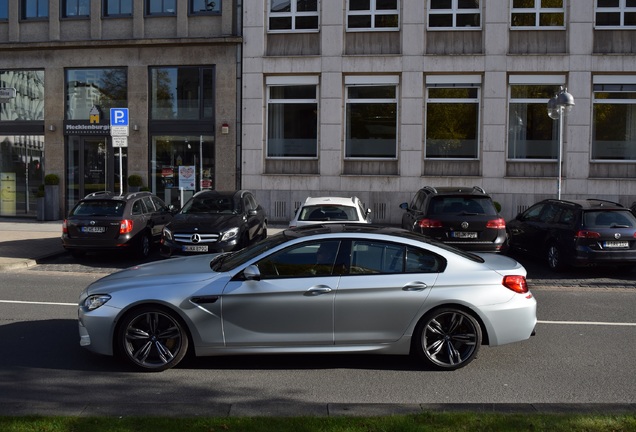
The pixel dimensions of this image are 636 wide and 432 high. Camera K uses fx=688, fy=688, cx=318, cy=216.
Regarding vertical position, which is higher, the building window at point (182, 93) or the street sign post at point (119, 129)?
the building window at point (182, 93)

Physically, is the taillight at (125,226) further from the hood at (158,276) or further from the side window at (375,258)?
the side window at (375,258)

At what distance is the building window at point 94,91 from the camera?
24.3m

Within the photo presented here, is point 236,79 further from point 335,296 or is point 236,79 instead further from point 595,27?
point 335,296

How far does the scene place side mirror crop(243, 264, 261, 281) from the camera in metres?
6.52

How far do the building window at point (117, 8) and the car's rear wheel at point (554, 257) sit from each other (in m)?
17.1

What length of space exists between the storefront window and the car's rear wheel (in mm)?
13027

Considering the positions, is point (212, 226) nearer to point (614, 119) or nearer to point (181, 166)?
point (181, 166)

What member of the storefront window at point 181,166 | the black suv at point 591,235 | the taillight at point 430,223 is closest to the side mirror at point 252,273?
the taillight at point 430,223

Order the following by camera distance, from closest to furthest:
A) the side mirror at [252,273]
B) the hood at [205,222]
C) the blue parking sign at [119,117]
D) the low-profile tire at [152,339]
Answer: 1. the side mirror at [252,273]
2. the low-profile tire at [152,339]
3. the hood at [205,222]
4. the blue parking sign at [119,117]

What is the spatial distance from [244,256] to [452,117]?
17.1m

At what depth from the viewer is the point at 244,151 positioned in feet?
77.2

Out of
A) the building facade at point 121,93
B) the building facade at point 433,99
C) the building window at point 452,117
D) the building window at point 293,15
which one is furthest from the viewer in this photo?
the building facade at point 121,93

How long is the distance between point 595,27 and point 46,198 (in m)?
19.3

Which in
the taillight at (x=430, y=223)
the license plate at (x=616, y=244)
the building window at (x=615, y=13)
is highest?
the building window at (x=615, y=13)
